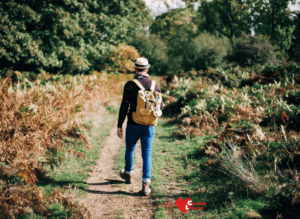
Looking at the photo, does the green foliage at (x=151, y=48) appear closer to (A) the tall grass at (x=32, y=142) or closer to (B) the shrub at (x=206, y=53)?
(B) the shrub at (x=206, y=53)

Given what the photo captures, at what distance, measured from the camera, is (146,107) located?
3.43 m

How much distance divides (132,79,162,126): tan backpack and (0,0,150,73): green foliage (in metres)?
8.51

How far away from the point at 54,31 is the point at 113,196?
9.17m

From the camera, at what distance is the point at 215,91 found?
10.2 meters

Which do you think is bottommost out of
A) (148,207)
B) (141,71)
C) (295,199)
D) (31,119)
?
(148,207)

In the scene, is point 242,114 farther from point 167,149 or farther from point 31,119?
point 31,119

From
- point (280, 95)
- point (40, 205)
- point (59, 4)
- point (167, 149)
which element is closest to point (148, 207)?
point (40, 205)

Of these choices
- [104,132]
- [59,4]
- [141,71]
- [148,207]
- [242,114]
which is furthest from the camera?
[59,4]

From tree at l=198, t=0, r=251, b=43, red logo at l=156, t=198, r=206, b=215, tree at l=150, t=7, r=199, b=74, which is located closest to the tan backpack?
red logo at l=156, t=198, r=206, b=215

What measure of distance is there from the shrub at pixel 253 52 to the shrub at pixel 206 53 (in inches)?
61.9

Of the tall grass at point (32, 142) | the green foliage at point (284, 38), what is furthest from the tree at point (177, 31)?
the tall grass at point (32, 142)

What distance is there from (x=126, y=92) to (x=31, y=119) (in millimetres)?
2590

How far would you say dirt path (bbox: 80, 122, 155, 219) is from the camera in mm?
3283

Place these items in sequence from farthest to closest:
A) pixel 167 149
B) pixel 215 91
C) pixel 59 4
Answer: pixel 59 4, pixel 215 91, pixel 167 149
